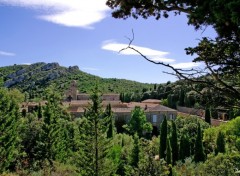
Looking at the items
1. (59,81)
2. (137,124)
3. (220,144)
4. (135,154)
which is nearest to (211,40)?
(135,154)

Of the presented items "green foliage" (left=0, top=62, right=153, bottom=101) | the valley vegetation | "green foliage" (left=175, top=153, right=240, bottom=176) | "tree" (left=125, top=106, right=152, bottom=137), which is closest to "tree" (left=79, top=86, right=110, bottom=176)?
the valley vegetation

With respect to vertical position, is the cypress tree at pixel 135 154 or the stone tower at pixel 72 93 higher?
the stone tower at pixel 72 93

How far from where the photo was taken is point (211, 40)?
6.38 m

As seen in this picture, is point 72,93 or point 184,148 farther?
point 72,93

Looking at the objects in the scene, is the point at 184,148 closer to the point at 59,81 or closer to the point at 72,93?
the point at 72,93

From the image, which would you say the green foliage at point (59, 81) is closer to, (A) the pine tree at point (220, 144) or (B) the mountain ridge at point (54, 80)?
(B) the mountain ridge at point (54, 80)

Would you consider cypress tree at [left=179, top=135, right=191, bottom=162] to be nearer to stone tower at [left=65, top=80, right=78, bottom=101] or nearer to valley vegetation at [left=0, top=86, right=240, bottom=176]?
valley vegetation at [left=0, top=86, right=240, bottom=176]

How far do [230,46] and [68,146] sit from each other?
36474 millimetres

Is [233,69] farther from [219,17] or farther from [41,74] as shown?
[41,74]

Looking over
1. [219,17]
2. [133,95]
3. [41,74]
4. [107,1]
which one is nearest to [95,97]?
[107,1]

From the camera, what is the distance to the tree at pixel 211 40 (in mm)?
5621

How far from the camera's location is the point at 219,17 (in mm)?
5148

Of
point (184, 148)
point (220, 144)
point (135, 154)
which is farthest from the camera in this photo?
point (184, 148)

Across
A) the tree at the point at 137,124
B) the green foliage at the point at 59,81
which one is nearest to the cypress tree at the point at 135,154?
the tree at the point at 137,124
